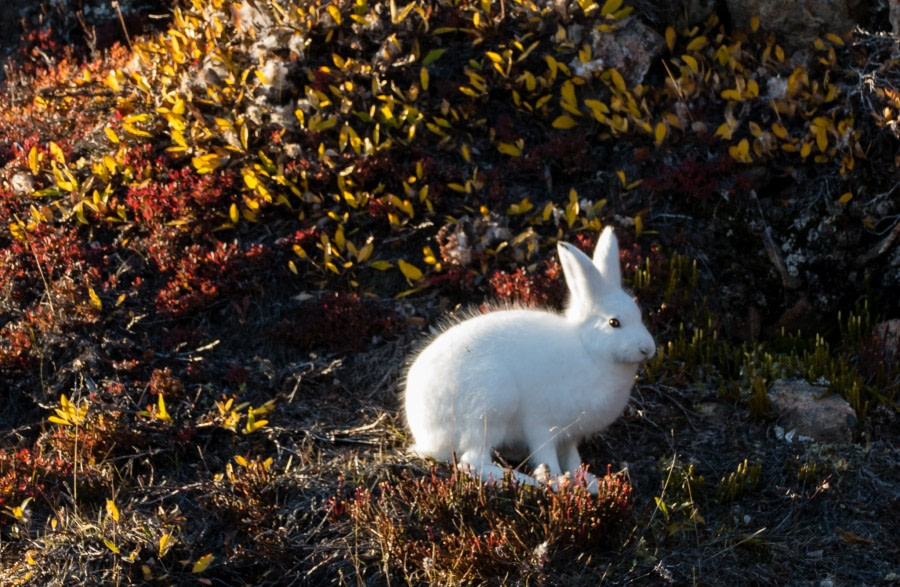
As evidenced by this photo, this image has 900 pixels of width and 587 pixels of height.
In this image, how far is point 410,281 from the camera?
693 centimetres

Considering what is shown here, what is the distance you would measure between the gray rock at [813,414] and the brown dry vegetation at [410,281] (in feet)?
0.31

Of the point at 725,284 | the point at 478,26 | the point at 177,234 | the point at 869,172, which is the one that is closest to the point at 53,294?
the point at 177,234

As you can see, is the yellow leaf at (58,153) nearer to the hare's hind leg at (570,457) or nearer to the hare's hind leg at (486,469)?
the hare's hind leg at (486,469)

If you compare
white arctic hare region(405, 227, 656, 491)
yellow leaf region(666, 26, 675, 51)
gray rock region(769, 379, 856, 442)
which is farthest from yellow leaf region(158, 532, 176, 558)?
yellow leaf region(666, 26, 675, 51)

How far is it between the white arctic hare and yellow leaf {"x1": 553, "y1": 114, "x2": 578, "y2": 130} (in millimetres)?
2614

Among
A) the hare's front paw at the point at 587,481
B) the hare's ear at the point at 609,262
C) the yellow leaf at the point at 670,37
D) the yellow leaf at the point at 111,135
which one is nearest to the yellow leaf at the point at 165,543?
the hare's front paw at the point at 587,481

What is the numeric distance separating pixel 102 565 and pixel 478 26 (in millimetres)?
4876

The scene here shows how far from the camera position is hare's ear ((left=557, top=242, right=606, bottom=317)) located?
495 cm

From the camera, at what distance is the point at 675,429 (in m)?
5.87

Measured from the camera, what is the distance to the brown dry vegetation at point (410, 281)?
4906 millimetres

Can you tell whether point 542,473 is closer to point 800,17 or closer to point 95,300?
point 95,300

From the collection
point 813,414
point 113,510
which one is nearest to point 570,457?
point 813,414

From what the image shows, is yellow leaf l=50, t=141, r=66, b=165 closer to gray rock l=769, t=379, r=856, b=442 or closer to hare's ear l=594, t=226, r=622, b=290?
hare's ear l=594, t=226, r=622, b=290

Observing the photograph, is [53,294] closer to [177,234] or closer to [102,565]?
[177,234]
